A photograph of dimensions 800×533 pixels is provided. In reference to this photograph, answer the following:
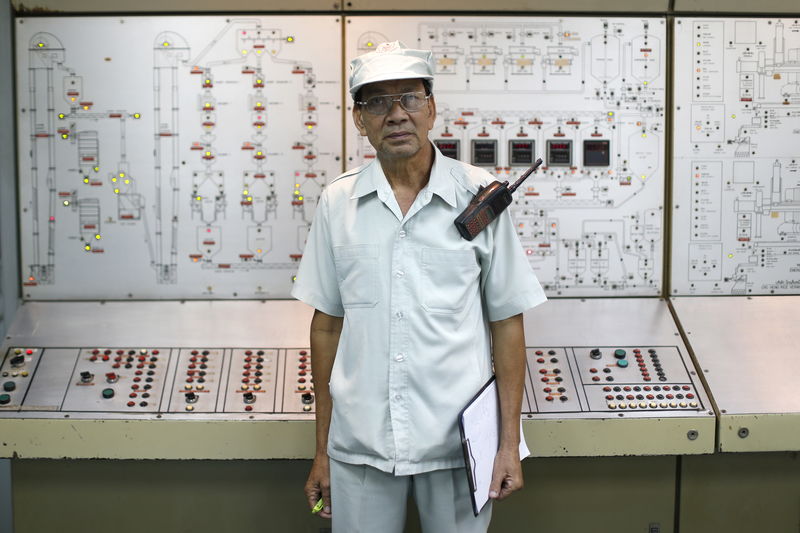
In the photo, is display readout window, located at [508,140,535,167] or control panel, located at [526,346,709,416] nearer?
control panel, located at [526,346,709,416]

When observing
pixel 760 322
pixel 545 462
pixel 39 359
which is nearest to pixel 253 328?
pixel 39 359

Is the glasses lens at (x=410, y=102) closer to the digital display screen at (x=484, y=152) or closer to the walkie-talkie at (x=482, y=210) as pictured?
the walkie-talkie at (x=482, y=210)

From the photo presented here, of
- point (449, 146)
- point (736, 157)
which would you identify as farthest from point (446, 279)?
point (736, 157)

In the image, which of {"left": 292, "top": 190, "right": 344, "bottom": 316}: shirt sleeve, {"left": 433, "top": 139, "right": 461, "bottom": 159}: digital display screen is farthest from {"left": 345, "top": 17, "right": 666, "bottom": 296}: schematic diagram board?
{"left": 292, "top": 190, "right": 344, "bottom": 316}: shirt sleeve

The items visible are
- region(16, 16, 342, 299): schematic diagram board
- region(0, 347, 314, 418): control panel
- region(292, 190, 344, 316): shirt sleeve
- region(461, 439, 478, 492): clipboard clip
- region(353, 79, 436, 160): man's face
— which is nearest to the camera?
region(461, 439, 478, 492): clipboard clip

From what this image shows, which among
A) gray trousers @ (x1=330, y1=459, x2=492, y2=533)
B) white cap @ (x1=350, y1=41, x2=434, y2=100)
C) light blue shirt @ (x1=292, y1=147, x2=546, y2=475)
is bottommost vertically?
gray trousers @ (x1=330, y1=459, x2=492, y2=533)

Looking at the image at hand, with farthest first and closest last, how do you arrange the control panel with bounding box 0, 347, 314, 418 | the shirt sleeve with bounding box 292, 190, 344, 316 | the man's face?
the control panel with bounding box 0, 347, 314, 418, the shirt sleeve with bounding box 292, 190, 344, 316, the man's face

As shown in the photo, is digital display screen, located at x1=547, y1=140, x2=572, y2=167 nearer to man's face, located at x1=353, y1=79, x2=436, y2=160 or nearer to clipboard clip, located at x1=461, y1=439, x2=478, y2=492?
man's face, located at x1=353, y1=79, x2=436, y2=160

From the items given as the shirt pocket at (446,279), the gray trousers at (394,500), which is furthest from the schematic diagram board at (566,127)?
the gray trousers at (394,500)

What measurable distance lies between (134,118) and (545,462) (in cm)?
175

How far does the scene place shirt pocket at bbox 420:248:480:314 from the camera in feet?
4.92

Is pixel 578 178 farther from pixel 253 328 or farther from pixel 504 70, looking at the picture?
pixel 253 328

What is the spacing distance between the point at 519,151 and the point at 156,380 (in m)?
1.38

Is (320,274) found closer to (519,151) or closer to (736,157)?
(519,151)
